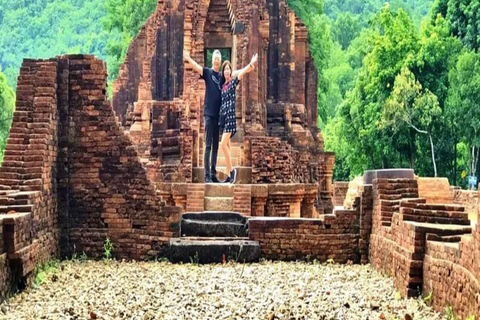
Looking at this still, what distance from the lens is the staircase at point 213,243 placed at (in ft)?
39.5

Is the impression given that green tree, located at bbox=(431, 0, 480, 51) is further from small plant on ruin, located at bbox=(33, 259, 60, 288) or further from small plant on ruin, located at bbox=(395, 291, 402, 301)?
small plant on ruin, located at bbox=(395, 291, 402, 301)

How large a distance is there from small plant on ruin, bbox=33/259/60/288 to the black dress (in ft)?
15.7

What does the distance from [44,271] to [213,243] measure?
2.41 meters


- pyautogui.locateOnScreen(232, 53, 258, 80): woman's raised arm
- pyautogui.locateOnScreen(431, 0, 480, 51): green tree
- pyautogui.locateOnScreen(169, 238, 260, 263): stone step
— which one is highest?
pyautogui.locateOnScreen(431, 0, 480, 51): green tree

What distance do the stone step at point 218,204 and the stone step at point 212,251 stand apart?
3.52 m

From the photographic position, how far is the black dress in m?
15.3

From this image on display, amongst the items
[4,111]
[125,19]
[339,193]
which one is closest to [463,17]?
[339,193]

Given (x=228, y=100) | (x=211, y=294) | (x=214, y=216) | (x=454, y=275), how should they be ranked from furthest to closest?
1. (x=228, y=100)
2. (x=214, y=216)
3. (x=211, y=294)
4. (x=454, y=275)

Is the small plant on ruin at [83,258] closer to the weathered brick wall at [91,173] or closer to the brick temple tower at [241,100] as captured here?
the weathered brick wall at [91,173]

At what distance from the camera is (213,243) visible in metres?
12.1

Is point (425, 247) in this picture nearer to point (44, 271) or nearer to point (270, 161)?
point (44, 271)

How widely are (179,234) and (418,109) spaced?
21.2 m

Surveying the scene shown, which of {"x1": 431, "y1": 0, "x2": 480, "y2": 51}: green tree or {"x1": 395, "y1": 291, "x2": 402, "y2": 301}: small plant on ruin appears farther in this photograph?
{"x1": 431, "y1": 0, "x2": 480, "y2": 51}: green tree

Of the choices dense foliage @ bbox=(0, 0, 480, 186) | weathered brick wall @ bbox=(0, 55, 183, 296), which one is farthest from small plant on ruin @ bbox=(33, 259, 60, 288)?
dense foliage @ bbox=(0, 0, 480, 186)
